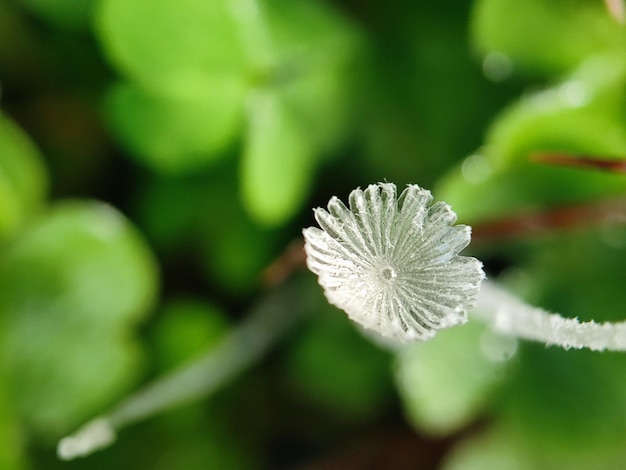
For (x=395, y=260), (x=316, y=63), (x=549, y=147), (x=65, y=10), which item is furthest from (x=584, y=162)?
(x=65, y=10)

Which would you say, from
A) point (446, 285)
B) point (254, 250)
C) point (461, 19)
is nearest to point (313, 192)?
point (254, 250)

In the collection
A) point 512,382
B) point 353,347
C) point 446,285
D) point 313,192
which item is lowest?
point 446,285

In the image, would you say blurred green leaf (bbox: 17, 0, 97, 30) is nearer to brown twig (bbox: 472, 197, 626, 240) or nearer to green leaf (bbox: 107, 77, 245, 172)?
green leaf (bbox: 107, 77, 245, 172)

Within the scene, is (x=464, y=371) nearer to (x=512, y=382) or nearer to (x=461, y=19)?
(x=512, y=382)

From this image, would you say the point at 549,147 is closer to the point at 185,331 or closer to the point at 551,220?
the point at 551,220

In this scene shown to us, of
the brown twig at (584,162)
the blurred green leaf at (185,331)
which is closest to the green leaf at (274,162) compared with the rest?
the blurred green leaf at (185,331)

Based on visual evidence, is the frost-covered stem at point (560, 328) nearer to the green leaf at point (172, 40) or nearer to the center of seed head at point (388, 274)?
the center of seed head at point (388, 274)
